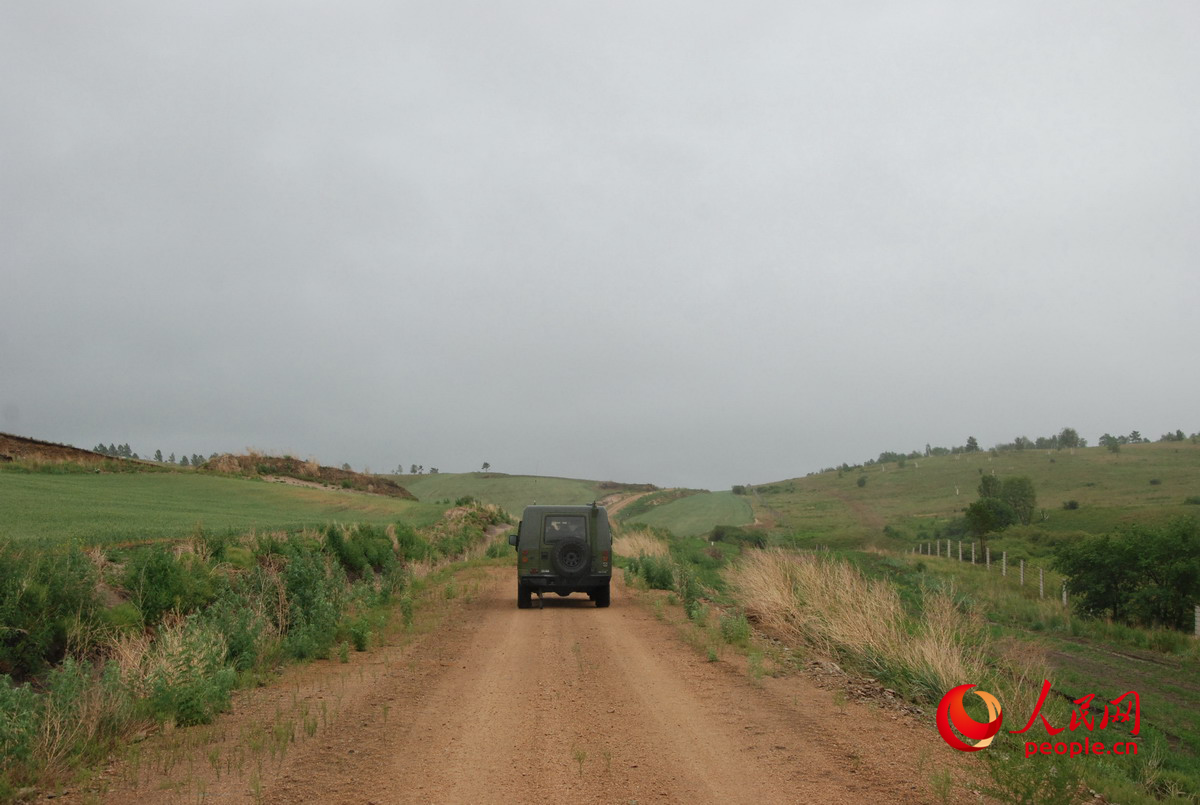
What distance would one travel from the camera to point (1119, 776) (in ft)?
26.4

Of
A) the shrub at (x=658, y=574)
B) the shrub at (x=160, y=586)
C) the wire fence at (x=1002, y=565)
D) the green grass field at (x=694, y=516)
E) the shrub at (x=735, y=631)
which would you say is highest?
the shrub at (x=160, y=586)

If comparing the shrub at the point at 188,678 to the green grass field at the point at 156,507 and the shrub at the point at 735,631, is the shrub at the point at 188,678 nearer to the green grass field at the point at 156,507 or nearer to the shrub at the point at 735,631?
the green grass field at the point at 156,507

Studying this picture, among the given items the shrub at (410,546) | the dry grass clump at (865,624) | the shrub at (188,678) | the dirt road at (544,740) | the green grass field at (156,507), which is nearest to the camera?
the dirt road at (544,740)

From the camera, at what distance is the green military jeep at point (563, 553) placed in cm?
1950

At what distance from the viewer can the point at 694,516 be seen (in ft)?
292

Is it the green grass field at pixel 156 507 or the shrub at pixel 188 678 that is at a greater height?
the green grass field at pixel 156 507

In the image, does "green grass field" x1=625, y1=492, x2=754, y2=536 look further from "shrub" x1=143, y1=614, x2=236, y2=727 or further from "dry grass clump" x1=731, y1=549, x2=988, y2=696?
"shrub" x1=143, y1=614, x2=236, y2=727

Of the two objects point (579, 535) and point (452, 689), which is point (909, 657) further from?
point (579, 535)

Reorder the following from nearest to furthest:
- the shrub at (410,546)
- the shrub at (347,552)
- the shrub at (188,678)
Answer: the shrub at (188,678)
the shrub at (347,552)
the shrub at (410,546)

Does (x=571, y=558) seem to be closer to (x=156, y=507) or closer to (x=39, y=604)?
(x=39, y=604)

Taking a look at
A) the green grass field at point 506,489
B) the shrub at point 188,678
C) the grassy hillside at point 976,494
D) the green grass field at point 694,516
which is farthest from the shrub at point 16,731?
the green grass field at point 506,489

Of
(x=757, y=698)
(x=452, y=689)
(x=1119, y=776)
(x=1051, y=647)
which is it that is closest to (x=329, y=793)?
(x=452, y=689)

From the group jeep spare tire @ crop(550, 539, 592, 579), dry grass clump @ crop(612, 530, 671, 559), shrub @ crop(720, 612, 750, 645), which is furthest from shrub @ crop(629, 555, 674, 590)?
shrub @ crop(720, 612, 750, 645)

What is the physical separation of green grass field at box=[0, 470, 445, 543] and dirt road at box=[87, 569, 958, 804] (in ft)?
28.3
